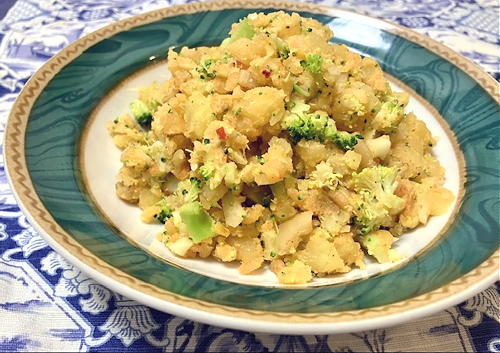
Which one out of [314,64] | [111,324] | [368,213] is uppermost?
[314,64]

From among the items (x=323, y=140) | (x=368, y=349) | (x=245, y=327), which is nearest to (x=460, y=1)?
(x=323, y=140)

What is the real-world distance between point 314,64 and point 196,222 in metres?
0.80

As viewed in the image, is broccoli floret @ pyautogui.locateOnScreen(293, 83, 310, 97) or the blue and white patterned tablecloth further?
broccoli floret @ pyautogui.locateOnScreen(293, 83, 310, 97)

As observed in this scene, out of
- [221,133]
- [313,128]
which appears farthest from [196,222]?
[313,128]

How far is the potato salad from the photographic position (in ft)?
6.59

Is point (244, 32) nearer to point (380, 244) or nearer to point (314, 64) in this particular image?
point (314, 64)

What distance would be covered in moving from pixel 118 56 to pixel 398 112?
147 centimetres

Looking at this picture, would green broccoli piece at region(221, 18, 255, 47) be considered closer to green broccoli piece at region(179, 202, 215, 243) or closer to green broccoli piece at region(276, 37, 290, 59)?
green broccoli piece at region(276, 37, 290, 59)

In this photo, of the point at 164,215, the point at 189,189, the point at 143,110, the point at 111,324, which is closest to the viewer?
the point at 111,324

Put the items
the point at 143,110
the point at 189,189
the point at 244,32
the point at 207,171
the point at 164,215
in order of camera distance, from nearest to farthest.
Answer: the point at 207,171
the point at 189,189
the point at 164,215
the point at 244,32
the point at 143,110

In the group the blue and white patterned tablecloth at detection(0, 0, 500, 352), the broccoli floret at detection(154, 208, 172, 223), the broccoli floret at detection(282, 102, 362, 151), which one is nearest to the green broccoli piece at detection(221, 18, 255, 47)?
the broccoli floret at detection(282, 102, 362, 151)

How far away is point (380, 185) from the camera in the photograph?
213 cm

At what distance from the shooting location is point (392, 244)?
212 cm

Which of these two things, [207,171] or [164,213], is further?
[164,213]
